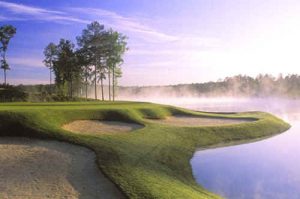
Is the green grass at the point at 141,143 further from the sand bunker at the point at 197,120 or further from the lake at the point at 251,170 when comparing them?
the sand bunker at the point at 197,120

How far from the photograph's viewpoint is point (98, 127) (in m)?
27.6

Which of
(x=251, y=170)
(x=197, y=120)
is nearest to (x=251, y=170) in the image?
(x=251, y=170)

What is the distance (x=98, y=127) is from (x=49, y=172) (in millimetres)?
11534

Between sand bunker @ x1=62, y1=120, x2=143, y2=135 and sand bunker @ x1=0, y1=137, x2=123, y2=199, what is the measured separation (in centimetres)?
488

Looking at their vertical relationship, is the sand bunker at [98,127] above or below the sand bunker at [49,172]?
above

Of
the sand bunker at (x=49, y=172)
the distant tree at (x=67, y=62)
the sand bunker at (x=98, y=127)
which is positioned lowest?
the sand bunker at (x=49, y=172)

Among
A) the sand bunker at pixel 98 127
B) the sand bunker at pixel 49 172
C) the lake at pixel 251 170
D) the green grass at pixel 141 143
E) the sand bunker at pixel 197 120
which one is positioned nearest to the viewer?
the sand bunker at pixel 49 172

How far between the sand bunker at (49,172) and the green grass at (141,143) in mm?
648

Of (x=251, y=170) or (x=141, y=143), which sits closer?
(x=251, y=170)

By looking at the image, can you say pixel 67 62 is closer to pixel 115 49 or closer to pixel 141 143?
pixel 115 49

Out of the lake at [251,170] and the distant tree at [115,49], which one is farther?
the distant tree at [115,49]

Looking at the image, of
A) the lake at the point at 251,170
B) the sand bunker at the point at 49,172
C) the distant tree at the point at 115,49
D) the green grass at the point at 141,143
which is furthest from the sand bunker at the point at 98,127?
the distant tree at the point at 115,49

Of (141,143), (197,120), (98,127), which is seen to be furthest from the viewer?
(197,120)

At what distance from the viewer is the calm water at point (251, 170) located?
17.3 meters
